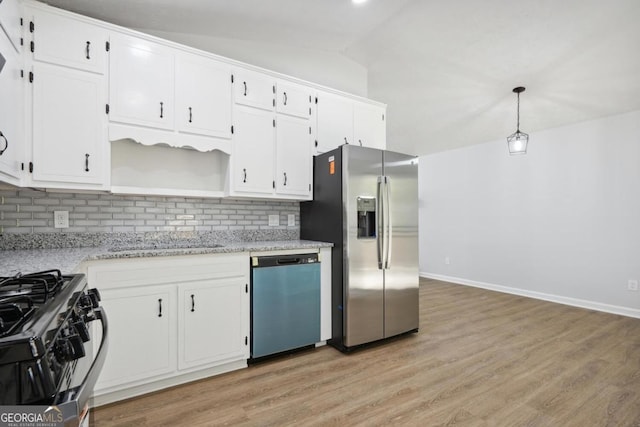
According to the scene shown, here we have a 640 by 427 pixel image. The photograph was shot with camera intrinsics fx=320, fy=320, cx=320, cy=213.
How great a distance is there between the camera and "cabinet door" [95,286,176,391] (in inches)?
78.5

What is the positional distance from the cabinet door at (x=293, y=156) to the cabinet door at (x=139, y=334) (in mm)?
1359

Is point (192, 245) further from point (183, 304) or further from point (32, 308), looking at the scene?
point (32, 308)

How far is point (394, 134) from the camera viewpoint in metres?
5.30

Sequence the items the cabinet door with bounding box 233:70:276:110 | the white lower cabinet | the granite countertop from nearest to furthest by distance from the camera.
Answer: the granite countertop < the white lower cabinet < the cabinet door with bounding box 233:70:276:110

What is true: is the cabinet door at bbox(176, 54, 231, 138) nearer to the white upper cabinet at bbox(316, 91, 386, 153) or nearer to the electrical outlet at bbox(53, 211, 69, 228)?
the white upper cabinet at bbox(316, 91, 386, 153)

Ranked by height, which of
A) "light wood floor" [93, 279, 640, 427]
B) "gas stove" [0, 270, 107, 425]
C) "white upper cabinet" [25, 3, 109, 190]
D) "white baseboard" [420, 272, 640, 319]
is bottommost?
"light wood floor" [93, 279, 640, 427]

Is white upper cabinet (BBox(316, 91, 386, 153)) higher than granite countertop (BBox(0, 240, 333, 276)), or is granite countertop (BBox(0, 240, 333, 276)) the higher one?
white upper cabinet (BBox(316, 91, 386, 153))

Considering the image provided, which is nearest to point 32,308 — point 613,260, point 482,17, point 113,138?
point 113,138

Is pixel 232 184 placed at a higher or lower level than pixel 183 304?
higher

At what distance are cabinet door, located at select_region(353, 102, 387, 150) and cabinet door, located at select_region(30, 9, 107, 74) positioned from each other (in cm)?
228

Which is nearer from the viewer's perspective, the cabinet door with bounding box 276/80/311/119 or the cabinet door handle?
Result: the cabinet door handle

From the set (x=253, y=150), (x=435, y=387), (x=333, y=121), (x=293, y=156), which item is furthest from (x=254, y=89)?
(x=435, y=387)

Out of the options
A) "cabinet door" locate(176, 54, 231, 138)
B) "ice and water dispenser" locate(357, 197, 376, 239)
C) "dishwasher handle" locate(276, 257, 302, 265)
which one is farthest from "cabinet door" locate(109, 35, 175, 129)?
"ice and water dispenser" locate(357, 197, 376, 239)

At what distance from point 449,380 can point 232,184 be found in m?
2.28
